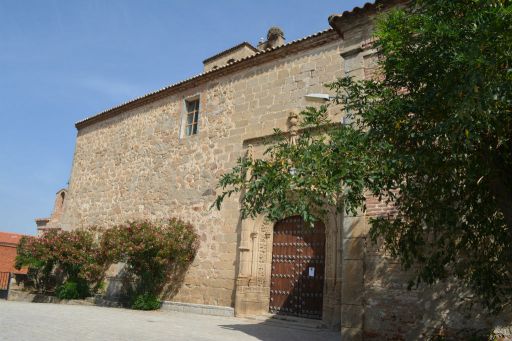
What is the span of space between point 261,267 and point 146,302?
135 inches

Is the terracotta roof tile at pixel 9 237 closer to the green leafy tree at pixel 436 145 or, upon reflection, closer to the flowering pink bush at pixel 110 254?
A: the flowering pink bush at pixel 110 254

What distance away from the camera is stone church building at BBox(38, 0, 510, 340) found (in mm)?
6121

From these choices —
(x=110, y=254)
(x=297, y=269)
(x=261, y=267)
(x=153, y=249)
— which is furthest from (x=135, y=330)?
(x=110, y=254)

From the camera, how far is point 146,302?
448 inches

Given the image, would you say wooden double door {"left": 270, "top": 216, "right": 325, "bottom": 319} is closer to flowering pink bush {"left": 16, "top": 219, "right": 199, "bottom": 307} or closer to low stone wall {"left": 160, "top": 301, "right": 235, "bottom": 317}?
low stone wall {"left": 160, "top": 301, "right": 235, "bottom": 317}

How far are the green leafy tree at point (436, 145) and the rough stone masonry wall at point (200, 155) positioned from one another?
6071mm

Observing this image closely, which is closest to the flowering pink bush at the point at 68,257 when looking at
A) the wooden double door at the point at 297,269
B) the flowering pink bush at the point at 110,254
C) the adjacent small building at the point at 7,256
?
the flowering pink bush at the point at 110,254

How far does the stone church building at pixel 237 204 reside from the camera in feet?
20.1

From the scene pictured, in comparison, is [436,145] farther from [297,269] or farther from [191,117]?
[191,117]

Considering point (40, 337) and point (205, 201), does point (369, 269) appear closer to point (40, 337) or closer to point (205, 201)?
point (40, 337)

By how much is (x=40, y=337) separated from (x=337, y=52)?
27.7 ft

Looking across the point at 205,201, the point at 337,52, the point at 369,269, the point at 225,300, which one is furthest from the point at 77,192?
the point at 369,269

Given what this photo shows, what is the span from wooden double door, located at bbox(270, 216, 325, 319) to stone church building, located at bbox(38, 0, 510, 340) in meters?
0.02

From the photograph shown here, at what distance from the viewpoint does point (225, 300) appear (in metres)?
10.7
